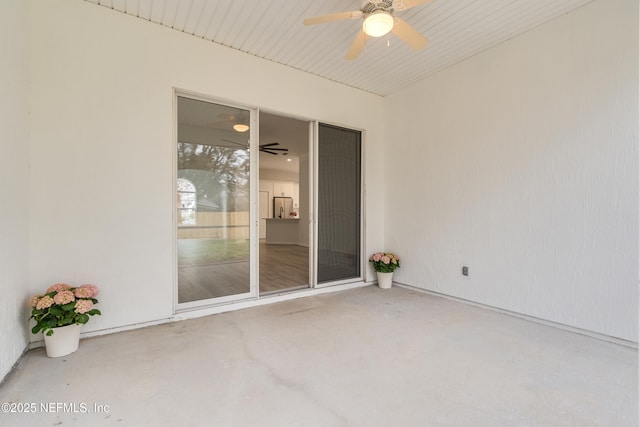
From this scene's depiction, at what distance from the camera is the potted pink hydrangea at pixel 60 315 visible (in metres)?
2.16

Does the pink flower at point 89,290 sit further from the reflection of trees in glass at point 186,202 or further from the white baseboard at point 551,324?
the white baseboard at point 551,324

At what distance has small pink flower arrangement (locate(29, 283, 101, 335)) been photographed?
2.16m

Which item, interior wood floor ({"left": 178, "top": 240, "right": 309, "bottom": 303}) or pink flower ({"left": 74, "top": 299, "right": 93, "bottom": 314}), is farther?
interior wood floor ({"left": 178, "top": 240, "right": 309, "bottom": 303})

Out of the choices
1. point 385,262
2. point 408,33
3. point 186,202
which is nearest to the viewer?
point 408,33

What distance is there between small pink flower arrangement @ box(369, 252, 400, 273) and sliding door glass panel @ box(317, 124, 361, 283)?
328 millimetres

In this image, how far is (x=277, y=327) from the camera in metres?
2.85

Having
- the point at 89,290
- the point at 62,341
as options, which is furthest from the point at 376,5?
the point at 62,341

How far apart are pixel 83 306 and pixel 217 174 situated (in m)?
1.75

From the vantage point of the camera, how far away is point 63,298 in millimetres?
2186

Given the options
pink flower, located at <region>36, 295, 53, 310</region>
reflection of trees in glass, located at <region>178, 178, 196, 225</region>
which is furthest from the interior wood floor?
pink flower, located at <region>36, 295, 53, 310</region>

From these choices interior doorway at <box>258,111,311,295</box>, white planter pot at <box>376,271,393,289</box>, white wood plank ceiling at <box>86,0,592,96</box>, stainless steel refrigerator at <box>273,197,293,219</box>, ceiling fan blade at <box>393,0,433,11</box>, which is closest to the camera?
ceiling fan blade at <box>393,0,433,11</box>

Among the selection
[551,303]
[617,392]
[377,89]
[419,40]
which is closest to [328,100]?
[377,89]

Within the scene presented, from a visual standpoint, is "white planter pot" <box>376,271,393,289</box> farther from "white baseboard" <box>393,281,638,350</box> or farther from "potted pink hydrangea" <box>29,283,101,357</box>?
"potted pink hydrangea" <box>29,283,101,357</box>

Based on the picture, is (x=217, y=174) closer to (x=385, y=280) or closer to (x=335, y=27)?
(x=335, y=27)
